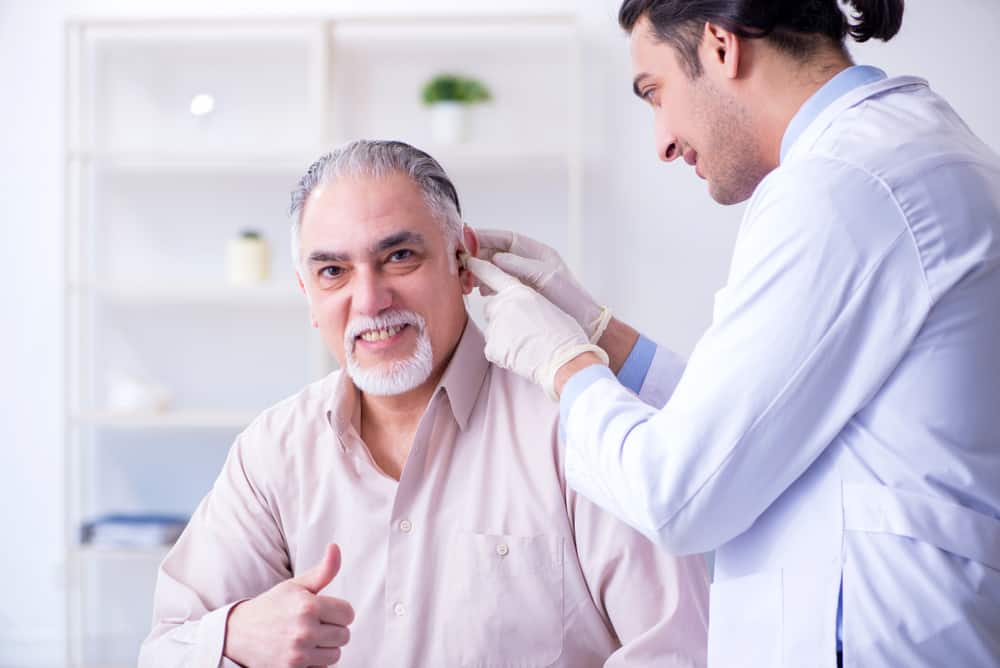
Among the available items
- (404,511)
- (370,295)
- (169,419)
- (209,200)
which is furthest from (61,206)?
(404,511)

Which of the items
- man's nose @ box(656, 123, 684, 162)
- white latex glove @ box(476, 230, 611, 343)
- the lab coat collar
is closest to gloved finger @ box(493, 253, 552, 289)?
white latex glove @ box(476, 230, 611, 343)

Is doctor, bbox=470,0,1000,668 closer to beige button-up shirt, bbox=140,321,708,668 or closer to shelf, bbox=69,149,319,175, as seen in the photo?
beige button-up shirt, bbox=140,321,708,668

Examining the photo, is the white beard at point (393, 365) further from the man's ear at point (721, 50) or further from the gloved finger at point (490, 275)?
the man's ear at point (721, 50)

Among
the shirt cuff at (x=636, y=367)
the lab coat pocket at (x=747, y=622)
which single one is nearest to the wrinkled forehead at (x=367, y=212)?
the shirt cuff at (x=636, y=367)

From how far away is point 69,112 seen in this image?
3.47 m

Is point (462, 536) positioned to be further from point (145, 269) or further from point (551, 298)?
point (145, 269)

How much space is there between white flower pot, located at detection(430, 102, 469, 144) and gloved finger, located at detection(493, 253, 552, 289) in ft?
6.15

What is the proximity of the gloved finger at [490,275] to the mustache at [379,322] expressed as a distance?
0.37 feet

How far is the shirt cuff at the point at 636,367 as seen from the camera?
5.39 feet

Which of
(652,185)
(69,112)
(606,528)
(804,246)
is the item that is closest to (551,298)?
(606,528)

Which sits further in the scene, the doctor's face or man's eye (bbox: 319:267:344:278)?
man's eye (bbox: 319:267:344:278)

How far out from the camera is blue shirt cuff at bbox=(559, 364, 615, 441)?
1.22 meters

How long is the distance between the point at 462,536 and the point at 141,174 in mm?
2697

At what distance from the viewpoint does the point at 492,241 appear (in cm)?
178
